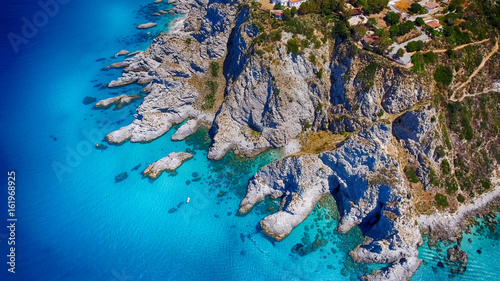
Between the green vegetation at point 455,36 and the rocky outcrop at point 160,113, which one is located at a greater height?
the green vegetation at point 455,36

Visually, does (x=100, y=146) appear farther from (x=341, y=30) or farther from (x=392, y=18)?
(x=392, y=18)

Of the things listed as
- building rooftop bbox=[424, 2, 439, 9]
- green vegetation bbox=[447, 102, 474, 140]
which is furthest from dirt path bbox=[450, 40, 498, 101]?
building rooftop bbox=[424, 2, 439, 9]

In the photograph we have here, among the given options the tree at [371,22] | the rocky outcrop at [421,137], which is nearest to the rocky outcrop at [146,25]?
the tree at [371,22]

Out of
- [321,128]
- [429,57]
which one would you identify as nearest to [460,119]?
[429,57]

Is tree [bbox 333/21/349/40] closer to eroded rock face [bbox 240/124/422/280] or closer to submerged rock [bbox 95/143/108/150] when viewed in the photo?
eroded rock face [bbox 240/124/422/280]

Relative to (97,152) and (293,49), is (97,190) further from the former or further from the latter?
(293,49)

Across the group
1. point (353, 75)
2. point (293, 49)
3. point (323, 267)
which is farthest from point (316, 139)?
point (323, 267)

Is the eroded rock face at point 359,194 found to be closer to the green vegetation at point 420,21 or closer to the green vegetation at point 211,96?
the green vegetation at point 211,96
